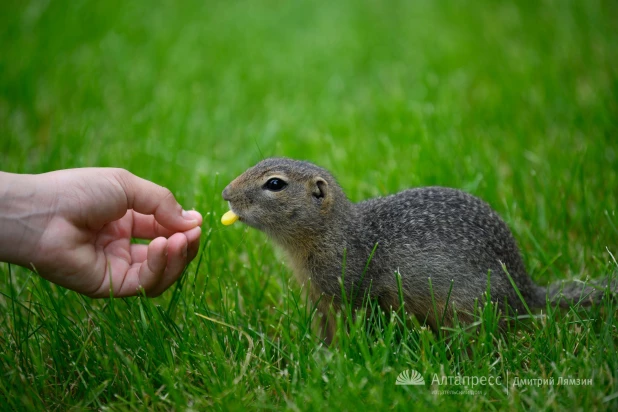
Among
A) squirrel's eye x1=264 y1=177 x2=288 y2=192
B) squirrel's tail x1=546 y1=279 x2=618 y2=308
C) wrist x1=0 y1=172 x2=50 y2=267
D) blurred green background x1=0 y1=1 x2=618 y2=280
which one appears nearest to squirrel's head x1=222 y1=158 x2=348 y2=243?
squirrel's eye x1=264 y1=177 x2=288 y2=192

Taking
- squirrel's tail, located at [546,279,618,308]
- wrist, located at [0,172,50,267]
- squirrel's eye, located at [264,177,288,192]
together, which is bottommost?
squirrel's tail, located at [546,279,618,308]

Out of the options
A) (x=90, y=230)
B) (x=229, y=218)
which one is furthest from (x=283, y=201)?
(x=90, y=230)

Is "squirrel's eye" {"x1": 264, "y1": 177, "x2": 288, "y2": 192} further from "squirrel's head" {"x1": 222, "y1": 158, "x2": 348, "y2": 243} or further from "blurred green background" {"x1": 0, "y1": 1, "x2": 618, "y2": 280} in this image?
"blurred green background" {"x1": 0, "y1": 1, "x2": 618, "y2": 280}

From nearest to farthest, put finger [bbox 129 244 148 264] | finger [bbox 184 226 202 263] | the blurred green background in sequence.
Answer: finger [bbox 184 226 202 263]
finger [bbox 129 244 148 264]
the blurred green background

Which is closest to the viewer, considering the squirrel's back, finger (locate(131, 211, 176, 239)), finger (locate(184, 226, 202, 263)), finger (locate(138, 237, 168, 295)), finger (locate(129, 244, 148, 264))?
finger (locate(138, 237, 168, 295))

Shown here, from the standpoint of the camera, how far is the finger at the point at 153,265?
3.11 metres

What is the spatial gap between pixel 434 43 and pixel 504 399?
6.50m

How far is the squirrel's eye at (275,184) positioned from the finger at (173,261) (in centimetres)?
70

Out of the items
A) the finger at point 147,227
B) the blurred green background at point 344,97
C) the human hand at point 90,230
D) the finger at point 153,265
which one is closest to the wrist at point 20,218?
the human hand at point 90,230

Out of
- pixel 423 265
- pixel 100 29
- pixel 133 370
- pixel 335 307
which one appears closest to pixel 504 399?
pixel 423 265

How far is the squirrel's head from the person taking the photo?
3592mm

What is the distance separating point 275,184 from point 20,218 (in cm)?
148

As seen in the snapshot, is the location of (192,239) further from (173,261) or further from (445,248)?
(445,248)

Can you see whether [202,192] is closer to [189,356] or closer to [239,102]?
[189,356]
